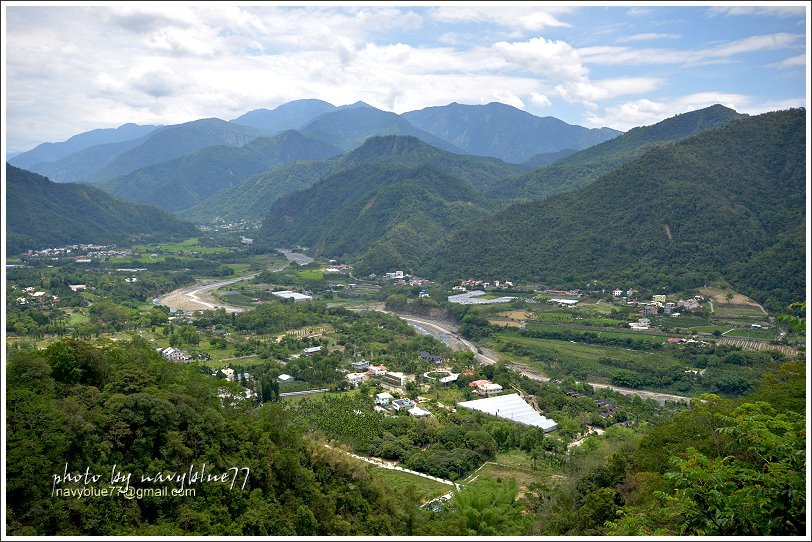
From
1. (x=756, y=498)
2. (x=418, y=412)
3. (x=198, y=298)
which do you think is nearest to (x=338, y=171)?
(x=198, y=298)

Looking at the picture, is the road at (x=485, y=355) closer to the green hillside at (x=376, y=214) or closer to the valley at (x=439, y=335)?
the valley at (x=439, y=335)

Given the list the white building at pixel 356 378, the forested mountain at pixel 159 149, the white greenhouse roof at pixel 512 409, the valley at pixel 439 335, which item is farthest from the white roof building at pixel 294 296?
the forested mountain at pixel 159 149

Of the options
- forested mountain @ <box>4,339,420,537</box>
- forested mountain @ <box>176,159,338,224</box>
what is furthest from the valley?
forested mountain @ <box>176,159,338,224</box>

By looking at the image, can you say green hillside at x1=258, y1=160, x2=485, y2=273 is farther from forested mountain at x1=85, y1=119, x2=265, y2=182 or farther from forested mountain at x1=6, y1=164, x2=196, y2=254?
forested mountain at x1=85, y1=119, x2=265, y2=182

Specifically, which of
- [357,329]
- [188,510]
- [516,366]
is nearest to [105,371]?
[188,510]

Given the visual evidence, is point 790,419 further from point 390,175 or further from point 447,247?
point 390,175

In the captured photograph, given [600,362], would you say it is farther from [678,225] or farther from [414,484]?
[678,225]

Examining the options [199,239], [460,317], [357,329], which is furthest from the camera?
[199,239]
